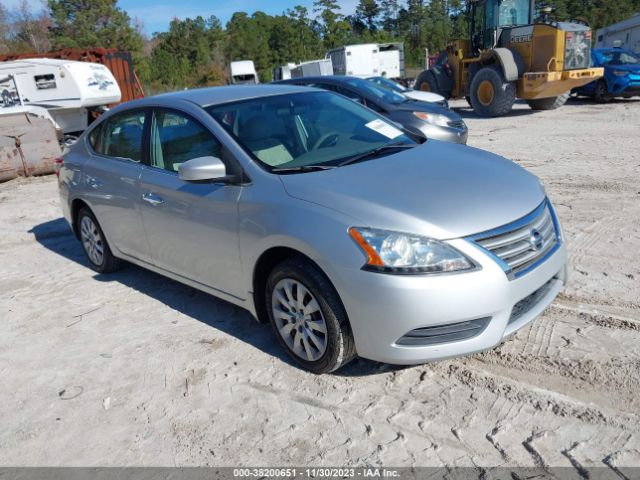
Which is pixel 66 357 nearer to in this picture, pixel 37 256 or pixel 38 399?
pixel 38 399

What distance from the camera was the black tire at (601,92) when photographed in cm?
1633

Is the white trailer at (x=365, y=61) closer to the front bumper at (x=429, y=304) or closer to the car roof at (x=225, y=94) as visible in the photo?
the car roof at (x=225, y=94)

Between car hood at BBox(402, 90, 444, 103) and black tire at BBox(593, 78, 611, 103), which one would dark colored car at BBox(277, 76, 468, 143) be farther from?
black tire at BBox(593, 78, 611, 103)

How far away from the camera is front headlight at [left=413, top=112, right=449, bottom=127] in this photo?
8338 mm

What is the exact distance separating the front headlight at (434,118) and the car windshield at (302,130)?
417 cm

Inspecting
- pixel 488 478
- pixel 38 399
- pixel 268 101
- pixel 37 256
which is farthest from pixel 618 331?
pixel 37 256

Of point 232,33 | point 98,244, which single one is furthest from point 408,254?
point 232,33

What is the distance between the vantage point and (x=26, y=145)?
10.9 metres

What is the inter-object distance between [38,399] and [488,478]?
268cm

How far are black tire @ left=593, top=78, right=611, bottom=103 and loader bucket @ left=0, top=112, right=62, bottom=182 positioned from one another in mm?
14971

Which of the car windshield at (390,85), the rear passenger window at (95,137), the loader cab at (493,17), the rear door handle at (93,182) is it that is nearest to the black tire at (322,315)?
the rear door handle at (93,182)

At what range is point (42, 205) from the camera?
8703 mm

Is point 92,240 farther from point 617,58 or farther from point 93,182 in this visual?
point 617,58

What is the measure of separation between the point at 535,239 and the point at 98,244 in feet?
13.1
